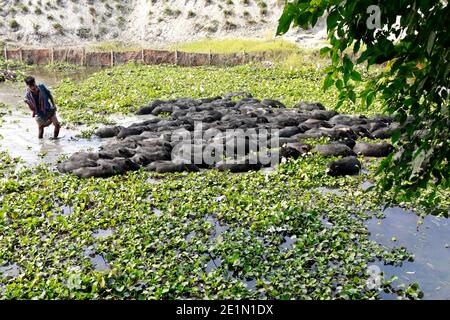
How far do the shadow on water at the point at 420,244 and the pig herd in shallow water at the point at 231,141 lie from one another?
87.9 inches

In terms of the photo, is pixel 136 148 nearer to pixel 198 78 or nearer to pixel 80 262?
pixel 80 262

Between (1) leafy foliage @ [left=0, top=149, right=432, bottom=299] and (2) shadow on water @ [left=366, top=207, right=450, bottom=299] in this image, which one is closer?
(1) leafy foliage @ [left=0, top=149, right=432, bottom=299]

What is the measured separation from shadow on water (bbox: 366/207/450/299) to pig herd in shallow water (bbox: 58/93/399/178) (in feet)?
7.33

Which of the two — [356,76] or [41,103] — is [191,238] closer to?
[356,76]

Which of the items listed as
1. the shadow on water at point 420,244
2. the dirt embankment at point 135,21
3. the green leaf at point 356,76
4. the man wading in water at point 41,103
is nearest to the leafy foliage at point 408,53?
the green leaf at point 356,76

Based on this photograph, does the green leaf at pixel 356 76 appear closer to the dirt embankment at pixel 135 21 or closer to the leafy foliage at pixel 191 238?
the leafy foliage at pixel 191 238

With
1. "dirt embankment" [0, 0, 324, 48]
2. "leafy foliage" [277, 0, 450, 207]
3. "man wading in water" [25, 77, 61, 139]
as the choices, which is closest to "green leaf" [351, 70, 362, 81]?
"leafy foliage" [277, 0, 450, 207]

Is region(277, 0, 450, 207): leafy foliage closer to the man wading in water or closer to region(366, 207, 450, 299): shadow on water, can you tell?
region(366, 207, 450, 299): shadow on water

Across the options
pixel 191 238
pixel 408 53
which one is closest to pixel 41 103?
pixel 191 238

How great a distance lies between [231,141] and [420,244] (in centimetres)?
635

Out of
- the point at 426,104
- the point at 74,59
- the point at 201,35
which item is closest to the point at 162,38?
the point at 201,35

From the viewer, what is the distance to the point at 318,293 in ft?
20.7

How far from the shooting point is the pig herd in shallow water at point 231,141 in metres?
11.9

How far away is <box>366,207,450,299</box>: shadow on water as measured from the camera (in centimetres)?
683
